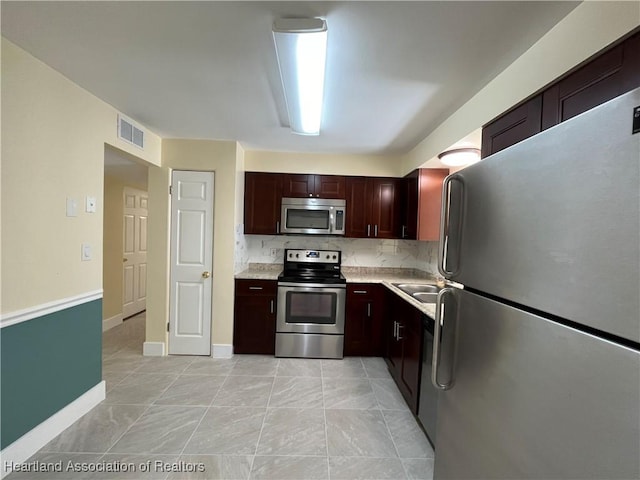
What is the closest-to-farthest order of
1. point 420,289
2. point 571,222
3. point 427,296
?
point 571,222, point 427,296, point 420,289

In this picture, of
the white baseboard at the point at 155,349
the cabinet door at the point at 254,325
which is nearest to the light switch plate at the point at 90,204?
the cabinet door at the point at 254,325

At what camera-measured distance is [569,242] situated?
1.89 ft

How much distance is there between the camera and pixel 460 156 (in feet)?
7.37

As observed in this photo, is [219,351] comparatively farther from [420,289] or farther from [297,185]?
[420,289]

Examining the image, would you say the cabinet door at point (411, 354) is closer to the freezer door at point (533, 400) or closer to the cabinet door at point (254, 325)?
the freezer door at point (533, 400)

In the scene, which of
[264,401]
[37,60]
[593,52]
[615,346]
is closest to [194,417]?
[264,401]

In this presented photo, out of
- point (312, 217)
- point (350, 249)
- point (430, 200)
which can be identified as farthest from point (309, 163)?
point (430, 200)

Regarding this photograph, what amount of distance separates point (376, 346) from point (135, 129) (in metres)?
3.31

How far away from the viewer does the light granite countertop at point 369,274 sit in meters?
3.06

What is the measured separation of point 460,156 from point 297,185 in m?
1.81

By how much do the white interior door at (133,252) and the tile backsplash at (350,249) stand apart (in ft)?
6.99

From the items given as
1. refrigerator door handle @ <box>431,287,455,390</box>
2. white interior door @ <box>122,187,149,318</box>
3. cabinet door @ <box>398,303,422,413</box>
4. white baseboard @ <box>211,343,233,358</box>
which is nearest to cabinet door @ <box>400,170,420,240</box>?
cabinet door @ <box>398,303,422,413</box>

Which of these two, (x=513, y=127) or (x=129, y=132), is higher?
(x=129, y=132)

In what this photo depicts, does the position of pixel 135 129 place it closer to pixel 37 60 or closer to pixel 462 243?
pixel 37 60
